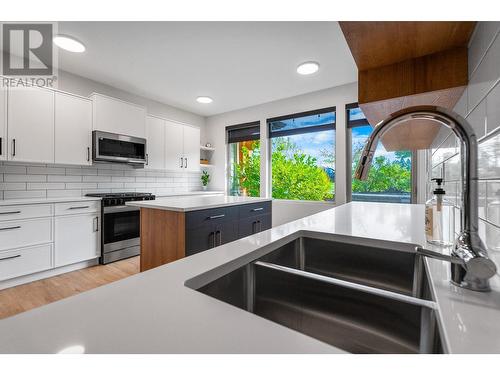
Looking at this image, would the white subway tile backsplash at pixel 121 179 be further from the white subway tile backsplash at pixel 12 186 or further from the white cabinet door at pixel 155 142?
the white subway tile backsplash at pixel 12 186

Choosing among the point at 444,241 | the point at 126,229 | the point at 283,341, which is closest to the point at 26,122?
the point at 126,229

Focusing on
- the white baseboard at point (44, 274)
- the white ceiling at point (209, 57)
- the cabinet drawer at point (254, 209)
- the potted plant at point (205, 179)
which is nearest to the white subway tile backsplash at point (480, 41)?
the white ceiling at point (209, 57)

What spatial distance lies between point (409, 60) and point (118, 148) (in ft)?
11.1

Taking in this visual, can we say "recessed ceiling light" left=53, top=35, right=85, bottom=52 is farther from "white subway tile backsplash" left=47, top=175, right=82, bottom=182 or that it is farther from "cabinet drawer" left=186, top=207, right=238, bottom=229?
"cabinet drawer" left=186, top=207, right=238, bottom=229

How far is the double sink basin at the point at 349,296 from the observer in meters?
0.56

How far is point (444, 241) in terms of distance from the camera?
2.74ft

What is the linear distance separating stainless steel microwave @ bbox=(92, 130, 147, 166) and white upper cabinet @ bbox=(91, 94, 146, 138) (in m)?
0.11

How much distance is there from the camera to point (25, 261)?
7.93ft

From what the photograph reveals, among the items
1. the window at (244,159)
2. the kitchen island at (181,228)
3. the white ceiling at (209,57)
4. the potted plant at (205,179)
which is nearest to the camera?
the kitchen island at (181,228)

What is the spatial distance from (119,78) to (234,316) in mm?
3831

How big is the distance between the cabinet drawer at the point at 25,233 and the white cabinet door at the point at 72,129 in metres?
0.74

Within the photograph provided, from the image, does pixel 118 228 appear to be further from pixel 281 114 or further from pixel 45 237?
pixel 281 114

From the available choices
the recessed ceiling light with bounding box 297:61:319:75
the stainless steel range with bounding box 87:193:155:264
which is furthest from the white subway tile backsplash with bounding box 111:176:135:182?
the recessed ceiling light with bounding box 297:61:319:75
